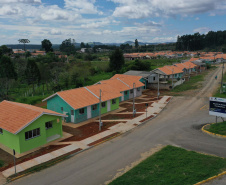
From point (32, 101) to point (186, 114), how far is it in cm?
2572

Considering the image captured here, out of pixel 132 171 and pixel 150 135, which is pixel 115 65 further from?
pixel 132 171

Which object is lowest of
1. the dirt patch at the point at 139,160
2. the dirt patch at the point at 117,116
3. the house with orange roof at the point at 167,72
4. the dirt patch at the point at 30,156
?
the dirt patch at the point at 30,156

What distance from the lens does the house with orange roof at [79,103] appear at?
26.6 meters

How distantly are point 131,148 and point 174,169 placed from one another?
5473 mm

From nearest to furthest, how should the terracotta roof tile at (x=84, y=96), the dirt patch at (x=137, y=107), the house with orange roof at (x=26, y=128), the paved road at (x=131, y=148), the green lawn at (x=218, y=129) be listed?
the paved road at (x=131, y=148) → the house with orange roof at (x=26, y=128) → the green lawn at (x=218, y=129) → the terracotta roof tile at (x=84, y=96) → the dirt patch at (x=137, y=107)

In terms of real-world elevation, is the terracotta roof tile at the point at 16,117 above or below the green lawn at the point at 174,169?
above

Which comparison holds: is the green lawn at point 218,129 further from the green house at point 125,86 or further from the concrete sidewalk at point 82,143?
the green house at point 125,86

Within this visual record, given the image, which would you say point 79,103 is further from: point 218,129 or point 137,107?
point 218,129

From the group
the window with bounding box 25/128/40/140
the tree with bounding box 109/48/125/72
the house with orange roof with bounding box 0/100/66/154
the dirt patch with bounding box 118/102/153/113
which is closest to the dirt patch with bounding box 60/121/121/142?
the house with orange roof with bounding box 0/100/66/154

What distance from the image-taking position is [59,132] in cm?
2228

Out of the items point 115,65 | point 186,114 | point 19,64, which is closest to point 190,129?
point 186,114

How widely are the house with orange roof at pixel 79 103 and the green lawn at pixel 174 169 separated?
35.0 feet

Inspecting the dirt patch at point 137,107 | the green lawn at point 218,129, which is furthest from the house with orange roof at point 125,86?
the green lawn at point 218,129

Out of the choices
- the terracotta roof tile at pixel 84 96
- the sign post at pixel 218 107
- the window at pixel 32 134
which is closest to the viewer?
the window at pixel 32 134
